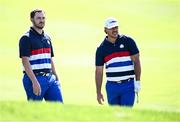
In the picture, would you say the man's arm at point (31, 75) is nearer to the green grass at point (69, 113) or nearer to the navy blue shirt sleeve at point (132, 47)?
the navy blue shirt sleeve at point (132, 47)

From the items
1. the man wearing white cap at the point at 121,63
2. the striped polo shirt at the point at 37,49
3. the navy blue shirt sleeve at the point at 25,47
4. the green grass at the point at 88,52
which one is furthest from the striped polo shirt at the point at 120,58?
the navy blue shirt sleeve at the point at 25,47

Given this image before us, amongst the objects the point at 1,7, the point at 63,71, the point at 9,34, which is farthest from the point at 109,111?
the point at 1,7

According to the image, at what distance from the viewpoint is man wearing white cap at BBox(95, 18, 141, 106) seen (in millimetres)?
13391

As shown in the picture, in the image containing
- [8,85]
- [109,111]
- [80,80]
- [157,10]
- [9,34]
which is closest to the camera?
[109,111]

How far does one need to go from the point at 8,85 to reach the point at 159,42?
14.6 m

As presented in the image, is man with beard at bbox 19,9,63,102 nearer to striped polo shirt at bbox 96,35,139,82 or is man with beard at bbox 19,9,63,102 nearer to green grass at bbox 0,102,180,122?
striped polo shirt at bbox 96,35,139,82

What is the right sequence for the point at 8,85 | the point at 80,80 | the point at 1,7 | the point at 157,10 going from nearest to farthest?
the point at 8,85, the point at 80,80, the point at 1,7, the point at 157,10

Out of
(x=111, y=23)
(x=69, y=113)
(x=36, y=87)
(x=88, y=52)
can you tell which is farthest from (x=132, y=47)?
(x=88, y=52)

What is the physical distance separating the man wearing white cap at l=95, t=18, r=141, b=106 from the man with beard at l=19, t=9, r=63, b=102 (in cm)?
104

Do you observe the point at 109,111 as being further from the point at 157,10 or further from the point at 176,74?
the point at 157,10

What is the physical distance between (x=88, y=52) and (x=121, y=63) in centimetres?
1842

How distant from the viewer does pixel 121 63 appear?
1342 cm

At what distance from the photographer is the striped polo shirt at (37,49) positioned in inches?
504

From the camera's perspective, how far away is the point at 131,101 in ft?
44.1
